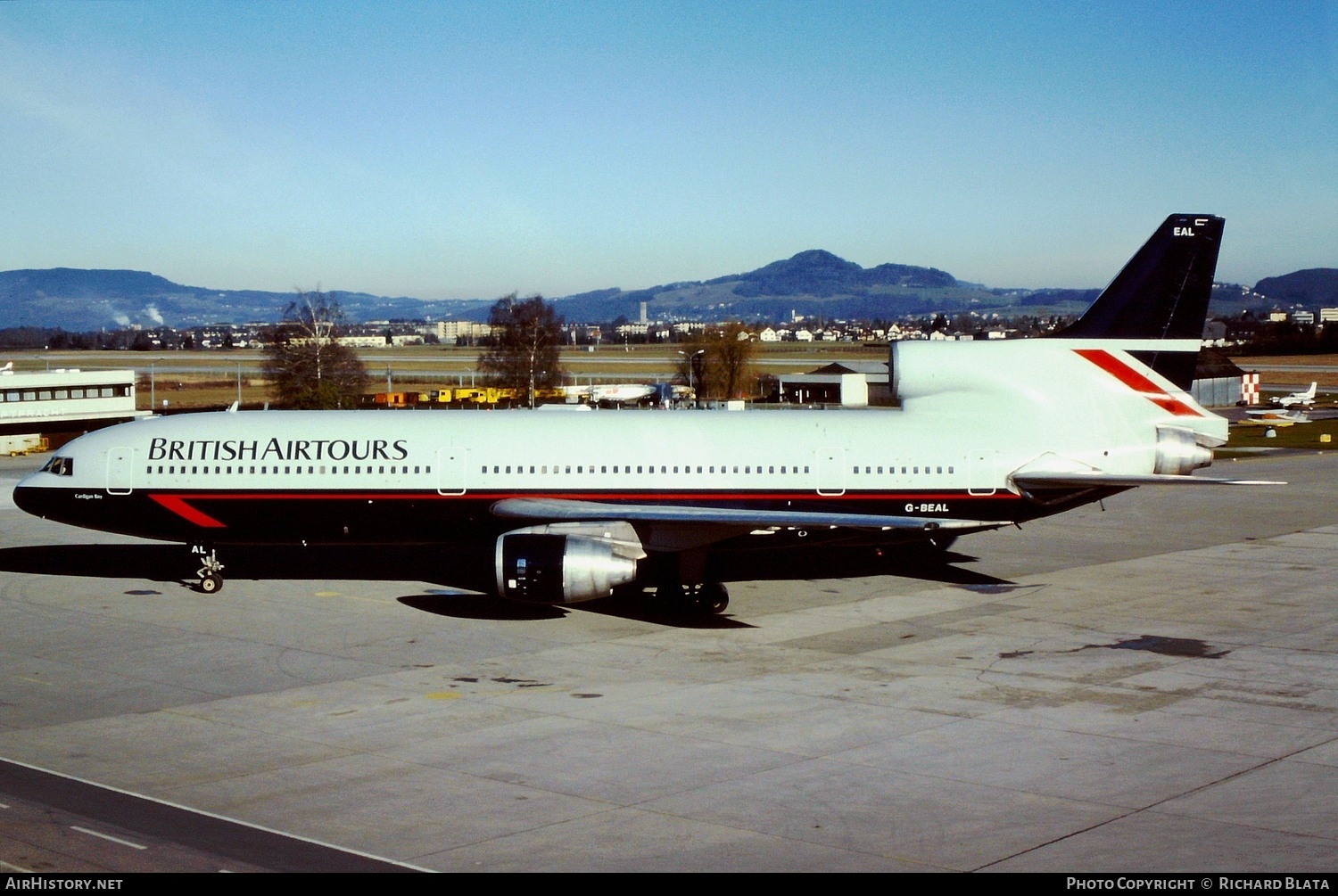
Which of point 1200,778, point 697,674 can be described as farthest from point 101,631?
point 1200,778

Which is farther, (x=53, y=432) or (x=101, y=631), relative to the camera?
(x=53, y=432)

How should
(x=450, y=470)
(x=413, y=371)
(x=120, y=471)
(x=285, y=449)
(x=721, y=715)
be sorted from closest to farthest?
(x=721, y=715) → (x=450, y=470) → (x=285, y=449) → (x=120, y=471) → (x=413, y=371)

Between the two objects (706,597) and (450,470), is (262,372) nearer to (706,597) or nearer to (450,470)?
(450,470)

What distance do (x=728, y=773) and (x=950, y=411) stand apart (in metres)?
17.5

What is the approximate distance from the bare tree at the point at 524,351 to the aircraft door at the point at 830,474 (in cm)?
7251

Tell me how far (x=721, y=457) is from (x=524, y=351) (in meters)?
76.8

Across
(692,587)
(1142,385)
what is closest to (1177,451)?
(1142,385)

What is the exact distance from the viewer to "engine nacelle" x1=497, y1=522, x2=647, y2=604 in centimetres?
2880

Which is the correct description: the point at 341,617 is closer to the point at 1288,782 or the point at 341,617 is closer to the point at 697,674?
the point at 697,674

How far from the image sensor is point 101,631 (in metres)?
29.7

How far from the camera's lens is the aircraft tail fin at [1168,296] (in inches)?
1357

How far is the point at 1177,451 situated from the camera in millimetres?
33781

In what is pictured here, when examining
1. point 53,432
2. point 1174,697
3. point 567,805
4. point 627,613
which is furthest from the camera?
point 53,432

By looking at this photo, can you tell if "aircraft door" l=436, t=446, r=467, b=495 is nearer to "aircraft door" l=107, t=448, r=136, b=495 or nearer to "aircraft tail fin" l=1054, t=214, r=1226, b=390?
"aircraft door" l=107, t=448, r=136, b=495
